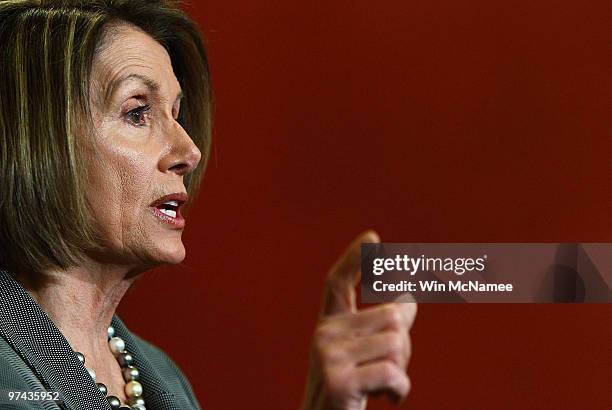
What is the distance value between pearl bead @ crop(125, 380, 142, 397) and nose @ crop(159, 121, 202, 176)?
0.66 ft

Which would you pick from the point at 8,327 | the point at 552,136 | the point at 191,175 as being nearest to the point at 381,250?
the point at 191,175

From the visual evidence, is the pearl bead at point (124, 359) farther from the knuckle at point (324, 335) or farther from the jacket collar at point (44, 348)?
the knuckle at point (324, 335)

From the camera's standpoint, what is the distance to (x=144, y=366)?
1030 mm

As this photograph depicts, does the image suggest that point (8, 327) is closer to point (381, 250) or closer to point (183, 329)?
point (381, 250)

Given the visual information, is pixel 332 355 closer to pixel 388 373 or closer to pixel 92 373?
pixel 388 373

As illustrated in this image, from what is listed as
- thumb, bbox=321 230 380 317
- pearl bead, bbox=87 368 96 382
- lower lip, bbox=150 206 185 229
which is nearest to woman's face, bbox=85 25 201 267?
lower lip, bbox=150 206 185 229

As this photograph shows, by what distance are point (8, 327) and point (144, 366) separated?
18cm

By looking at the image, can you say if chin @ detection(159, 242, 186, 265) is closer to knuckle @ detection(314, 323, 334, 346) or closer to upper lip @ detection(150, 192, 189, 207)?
upper lip @ detection(150, 192, 189, 207)

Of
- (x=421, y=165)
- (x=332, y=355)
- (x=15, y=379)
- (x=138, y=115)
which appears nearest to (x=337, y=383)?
(x=332, y=355)

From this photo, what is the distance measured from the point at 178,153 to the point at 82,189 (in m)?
0.10

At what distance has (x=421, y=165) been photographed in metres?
1.37

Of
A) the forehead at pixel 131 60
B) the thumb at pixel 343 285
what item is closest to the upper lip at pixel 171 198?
the forehead at pixel 131 60

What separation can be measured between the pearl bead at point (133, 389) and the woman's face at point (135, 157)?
→ 0.38 ft

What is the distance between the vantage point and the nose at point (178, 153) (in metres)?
0.99
